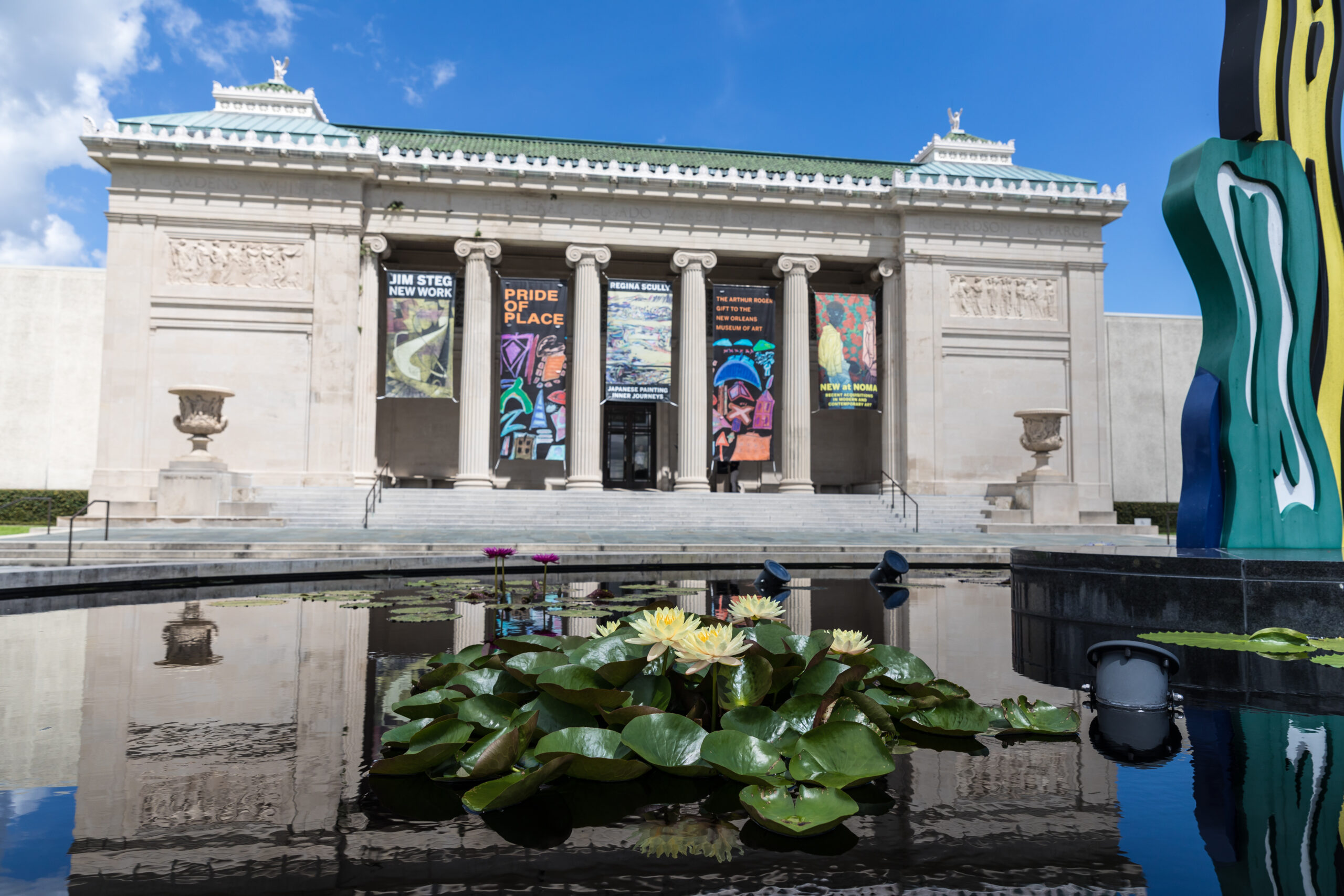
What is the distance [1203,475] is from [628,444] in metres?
28.4

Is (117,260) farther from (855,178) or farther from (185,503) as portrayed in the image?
(855,178)

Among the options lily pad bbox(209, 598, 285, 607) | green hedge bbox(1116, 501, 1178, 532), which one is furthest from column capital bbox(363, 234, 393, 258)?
green hedge bbox(1116, 501, 1178, 532)

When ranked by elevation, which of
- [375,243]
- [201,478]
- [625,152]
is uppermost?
[625,152]

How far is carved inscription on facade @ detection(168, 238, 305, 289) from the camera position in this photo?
2716 centimetres

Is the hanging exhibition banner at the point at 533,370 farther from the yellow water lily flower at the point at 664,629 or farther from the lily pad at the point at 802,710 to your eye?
the yellow water lily flower at the point at 664,629

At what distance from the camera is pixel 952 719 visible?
10.4 feet

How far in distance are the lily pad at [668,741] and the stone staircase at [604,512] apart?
19008mm

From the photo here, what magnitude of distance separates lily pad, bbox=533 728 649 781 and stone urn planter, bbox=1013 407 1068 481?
2476cm

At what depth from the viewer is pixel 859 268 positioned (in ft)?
109

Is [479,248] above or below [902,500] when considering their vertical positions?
above

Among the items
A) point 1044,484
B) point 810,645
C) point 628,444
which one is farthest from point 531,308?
point 810,645

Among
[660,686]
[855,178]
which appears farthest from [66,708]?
[855,178]

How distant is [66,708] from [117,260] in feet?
93.5

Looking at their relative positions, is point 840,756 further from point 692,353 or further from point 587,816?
point 692,353
